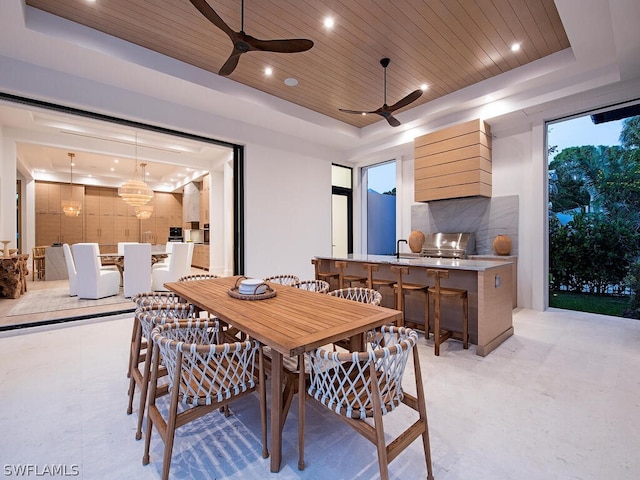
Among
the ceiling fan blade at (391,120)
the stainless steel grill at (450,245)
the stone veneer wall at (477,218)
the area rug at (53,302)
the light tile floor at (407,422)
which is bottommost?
the light tile floor at (407,422)

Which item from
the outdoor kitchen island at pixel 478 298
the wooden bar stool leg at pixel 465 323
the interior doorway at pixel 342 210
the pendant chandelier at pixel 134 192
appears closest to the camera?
the outdoor kitchen island at pixel 478 298

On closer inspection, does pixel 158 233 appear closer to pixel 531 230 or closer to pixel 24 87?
pixel 24 87

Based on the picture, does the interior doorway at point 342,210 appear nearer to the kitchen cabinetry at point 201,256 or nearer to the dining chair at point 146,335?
the kitchen cabinetry at point 201,256

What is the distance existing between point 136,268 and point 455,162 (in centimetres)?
555

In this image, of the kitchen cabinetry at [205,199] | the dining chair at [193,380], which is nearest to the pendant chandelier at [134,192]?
the kitchen cabinetry at [205,199]

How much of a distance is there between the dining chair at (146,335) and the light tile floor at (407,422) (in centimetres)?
17

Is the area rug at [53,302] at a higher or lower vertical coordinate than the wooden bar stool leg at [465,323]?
lower

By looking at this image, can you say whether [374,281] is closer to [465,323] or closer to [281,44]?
[465,323]

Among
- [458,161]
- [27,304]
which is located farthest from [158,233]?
[458,161]

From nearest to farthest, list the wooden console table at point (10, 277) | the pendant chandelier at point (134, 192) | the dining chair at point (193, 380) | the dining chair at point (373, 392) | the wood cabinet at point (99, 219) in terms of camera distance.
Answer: the dining chair at point (373, 392), the dining chair at point (193, 380), the wooden console table at point (10, 277), the pendant chandelier at point (134, 192), the wood cabinet at point (99, 219)

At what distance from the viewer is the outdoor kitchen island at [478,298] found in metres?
2.78

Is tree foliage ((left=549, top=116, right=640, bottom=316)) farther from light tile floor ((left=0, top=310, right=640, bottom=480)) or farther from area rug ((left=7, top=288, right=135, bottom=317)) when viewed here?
area rug ((left=7, top=288, right=135, bottom=317))

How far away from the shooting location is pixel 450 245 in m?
5.09

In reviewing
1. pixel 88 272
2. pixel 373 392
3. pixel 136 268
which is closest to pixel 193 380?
pixel 373 392
